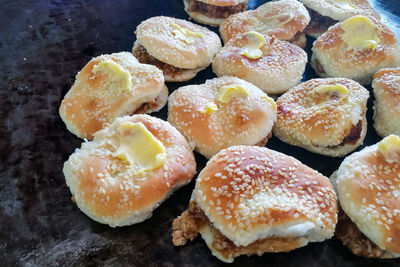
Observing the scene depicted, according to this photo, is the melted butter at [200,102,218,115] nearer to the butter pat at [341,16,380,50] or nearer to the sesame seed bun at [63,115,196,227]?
the sesame seed bun at [63,115,196,227]

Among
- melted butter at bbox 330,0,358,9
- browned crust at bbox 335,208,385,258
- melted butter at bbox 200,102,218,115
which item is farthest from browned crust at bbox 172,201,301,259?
melted butter at bbox 330,0,358,9

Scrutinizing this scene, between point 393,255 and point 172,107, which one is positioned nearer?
point 393,255

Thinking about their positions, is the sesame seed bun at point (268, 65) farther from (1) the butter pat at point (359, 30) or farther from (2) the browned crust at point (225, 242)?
(2) the browned crust at point (225, 242)

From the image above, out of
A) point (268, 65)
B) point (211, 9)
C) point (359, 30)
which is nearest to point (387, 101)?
point (359, 30)

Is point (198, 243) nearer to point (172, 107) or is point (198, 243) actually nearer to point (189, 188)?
point (189, 188)

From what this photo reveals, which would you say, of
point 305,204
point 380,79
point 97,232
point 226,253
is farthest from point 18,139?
point 380,79

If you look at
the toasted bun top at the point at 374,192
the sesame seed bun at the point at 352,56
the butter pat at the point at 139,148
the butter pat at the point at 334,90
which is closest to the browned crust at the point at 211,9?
the sesame seed bun at the point at 352,56
